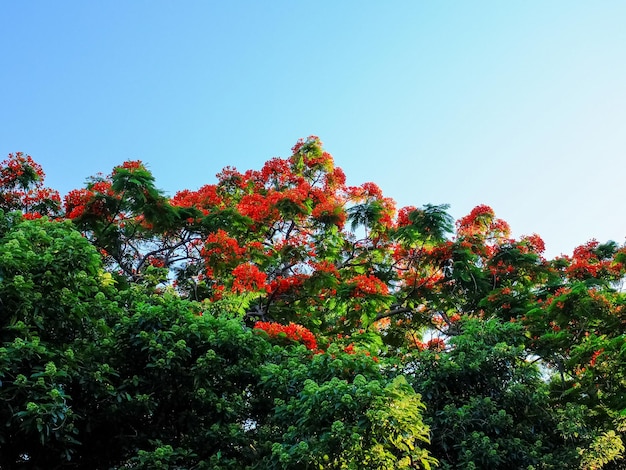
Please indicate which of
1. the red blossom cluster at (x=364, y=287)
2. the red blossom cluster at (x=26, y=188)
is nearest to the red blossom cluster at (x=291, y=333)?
the red blossom cluster at (x=364, y=287)

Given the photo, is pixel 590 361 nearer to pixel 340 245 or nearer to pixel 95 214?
pixel 340 245

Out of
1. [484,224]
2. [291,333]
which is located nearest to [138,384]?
[291,333]

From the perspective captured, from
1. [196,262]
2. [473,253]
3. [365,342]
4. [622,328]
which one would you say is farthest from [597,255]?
[196,262]

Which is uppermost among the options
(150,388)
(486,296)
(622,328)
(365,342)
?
(486,296)

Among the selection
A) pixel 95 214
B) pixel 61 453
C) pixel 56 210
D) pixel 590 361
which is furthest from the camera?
pixel 56 210

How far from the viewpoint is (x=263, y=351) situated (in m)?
6.80

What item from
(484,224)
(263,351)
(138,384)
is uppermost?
(484,224)

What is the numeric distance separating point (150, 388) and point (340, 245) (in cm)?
668

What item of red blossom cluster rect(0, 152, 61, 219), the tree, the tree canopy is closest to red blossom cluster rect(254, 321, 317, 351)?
the tree canopy

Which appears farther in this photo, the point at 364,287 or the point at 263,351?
the point at 364,287

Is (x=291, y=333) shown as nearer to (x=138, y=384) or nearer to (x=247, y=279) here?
(x=247, y=279)

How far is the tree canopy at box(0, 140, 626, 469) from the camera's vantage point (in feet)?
17.1

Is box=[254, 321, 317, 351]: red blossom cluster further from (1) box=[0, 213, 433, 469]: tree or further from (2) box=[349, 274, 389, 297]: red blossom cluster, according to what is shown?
(2) box=[349, 274, 389, 297]: red blossom cluster

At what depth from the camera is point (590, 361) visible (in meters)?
7.90
